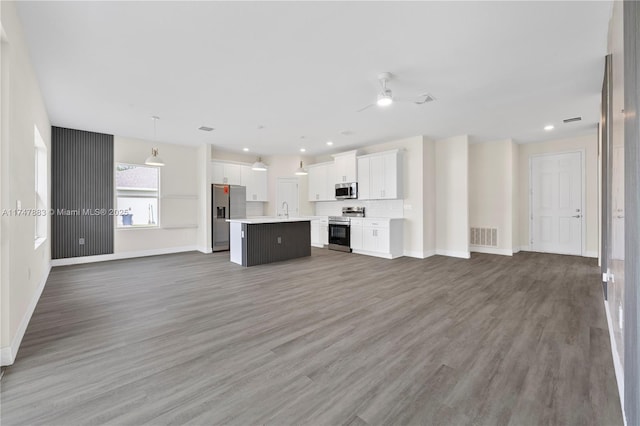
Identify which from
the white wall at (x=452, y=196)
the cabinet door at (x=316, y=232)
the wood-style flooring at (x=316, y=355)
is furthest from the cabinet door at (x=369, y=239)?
the wood-style flooring at (x=316, y=355)

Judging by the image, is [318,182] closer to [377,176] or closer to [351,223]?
[351,223]

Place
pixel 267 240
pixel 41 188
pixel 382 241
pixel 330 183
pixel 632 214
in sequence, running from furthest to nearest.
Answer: pixel 330 183 → pixel 382 241 → pixel 267 240 → pixel 41 188 → pixel 632 214

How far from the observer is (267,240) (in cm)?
600

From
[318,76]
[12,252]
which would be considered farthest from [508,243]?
[12,252]

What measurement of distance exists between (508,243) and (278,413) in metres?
6.93

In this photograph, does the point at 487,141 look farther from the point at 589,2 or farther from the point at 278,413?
the point at 278,413

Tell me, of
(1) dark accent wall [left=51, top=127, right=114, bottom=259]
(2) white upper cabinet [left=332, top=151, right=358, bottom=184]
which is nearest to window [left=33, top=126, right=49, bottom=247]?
(1) dark accent wall [left=51, top=127, right=114, bottom=259]

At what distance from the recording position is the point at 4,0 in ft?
6.86

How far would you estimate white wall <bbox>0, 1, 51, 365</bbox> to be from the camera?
7.06 feet

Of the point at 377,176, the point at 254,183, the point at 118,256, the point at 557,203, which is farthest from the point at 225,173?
the point at 557,203

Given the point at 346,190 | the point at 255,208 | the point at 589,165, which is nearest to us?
the point at 589,165

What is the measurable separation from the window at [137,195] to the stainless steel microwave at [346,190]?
462 centimetres

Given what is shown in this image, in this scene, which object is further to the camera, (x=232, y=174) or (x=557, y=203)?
(x=232, y=174)

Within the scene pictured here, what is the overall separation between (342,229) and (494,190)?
3.88 metres
